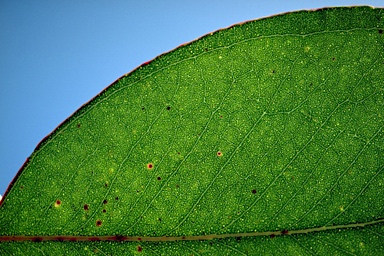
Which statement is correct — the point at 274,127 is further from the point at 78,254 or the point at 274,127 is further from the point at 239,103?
the point at 78,254

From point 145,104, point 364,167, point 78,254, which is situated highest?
point 364,167

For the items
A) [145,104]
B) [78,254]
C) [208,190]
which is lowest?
[78,254]

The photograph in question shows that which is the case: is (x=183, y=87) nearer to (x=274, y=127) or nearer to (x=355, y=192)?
(x=274, y=127)

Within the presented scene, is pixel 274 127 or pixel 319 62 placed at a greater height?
pixel 319 62

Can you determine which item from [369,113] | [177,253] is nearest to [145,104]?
[177,253]

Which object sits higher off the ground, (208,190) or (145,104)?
(145,104)

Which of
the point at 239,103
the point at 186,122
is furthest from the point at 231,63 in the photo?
the point at 186,122
